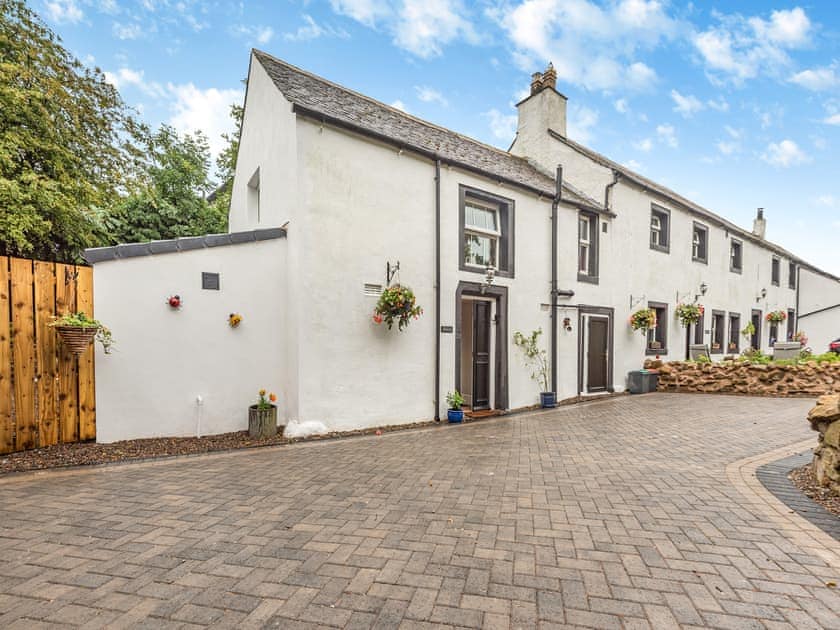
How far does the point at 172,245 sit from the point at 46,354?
2085 millimetres

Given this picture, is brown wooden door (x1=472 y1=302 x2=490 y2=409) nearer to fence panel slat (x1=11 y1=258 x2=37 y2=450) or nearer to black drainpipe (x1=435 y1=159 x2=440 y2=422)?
black drainpipe (x1=435 y1=159 x2=440 y2=422)

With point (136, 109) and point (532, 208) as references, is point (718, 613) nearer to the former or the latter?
point (532, 208)

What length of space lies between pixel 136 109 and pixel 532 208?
38.6 feet

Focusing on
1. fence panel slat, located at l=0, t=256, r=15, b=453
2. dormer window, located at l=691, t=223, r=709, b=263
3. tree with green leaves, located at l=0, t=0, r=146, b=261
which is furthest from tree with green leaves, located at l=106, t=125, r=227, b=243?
dormer window, located at l=691, t=223, r=709, b=263

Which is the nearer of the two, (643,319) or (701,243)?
(643,319)

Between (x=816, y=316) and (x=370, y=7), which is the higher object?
(x=370, y=7)

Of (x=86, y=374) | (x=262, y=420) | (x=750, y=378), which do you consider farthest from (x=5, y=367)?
(x=750, y=378)

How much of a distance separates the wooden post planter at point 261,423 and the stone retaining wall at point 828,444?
6774 mm

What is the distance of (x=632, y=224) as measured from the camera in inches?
451

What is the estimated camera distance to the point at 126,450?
4988 millimetres

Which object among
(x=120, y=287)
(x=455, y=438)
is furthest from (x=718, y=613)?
(x=120, y=287)

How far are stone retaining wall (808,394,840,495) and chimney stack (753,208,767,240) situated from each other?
2110 centimetres

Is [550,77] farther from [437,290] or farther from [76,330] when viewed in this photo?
[76,330]

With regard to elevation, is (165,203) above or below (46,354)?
above
